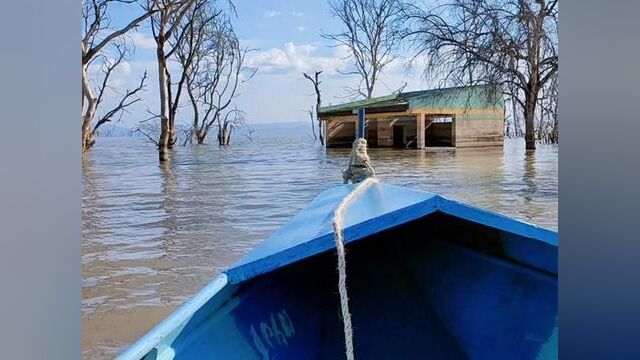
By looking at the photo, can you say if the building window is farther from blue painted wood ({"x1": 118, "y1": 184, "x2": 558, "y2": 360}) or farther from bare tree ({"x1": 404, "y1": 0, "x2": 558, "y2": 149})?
blue painted wood ({"x1": 118, "y1": 184, "x2": 558, "y2": 360})

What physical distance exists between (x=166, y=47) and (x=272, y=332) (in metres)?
5.02

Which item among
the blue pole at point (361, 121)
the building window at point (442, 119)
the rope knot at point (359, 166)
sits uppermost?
the building window at point (442, 119)

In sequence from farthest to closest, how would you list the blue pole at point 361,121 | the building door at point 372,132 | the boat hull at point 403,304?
the building door at point 372,132, the blue pole at point 361,121, the boat hull at point 403,304

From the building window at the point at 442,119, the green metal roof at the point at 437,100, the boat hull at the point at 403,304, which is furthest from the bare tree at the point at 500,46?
the boat hull at the point at 403,304

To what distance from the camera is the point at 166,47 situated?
5.66 metres

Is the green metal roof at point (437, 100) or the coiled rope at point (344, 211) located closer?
the coiled rope at point (344, 211)

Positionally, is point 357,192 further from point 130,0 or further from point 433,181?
point 130,0

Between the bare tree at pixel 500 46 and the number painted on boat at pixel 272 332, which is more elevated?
the bare tree at pixel 500 46

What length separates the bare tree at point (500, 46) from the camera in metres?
4.79

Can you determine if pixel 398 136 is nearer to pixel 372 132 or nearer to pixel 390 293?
pixel 372 132

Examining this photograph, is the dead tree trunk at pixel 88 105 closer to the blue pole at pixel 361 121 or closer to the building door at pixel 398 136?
the blue pole at pixel 361 121

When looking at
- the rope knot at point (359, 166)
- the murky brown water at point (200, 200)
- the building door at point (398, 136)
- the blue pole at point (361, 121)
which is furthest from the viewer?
the building door at point (398, 136)

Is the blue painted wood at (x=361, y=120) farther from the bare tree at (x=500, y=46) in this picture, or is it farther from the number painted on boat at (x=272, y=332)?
the bare tree at (x=500, y=46)

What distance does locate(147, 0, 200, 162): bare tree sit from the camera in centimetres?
538
